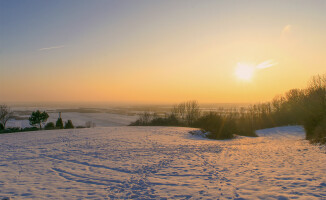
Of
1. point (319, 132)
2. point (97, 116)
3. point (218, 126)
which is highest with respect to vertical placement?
point (319, 132)

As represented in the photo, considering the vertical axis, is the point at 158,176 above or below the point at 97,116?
above

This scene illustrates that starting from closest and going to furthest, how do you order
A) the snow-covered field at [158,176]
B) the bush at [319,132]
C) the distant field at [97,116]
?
1. the snow-covered field at [158,176]
2. the bush at [319,132]
3. the distant field at [97,116]

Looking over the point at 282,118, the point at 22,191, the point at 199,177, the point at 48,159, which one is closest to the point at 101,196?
the point at 22,191

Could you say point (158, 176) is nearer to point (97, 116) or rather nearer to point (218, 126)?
point (218, 126)

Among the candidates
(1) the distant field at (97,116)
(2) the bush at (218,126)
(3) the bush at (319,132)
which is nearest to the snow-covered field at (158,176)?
(3) the bush at (319,132)

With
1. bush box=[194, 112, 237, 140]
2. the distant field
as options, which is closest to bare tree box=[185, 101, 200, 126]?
the distant field

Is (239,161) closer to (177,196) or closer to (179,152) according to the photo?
(179,152)

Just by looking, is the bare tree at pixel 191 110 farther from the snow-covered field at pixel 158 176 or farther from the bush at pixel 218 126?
the snow-covered field at pixel 158 176

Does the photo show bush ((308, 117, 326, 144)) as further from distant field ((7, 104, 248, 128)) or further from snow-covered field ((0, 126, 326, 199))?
distant field ((7, 104, 248, 128))

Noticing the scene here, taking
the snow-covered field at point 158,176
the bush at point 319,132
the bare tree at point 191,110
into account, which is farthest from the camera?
the bare tree at point 191,110

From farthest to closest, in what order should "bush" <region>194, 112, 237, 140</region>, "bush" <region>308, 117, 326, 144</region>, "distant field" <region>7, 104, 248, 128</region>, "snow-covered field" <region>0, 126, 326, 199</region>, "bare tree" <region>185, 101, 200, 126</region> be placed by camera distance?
"distant field" <region>7, 104, 248, 128</region> → "bare tree" <region>185, 101, 200, 126</region> → "bush" <region>194, 112, 237, 140</region> → "bush" <region>308, 117, 326, 144</region> → "snow-covered field" <region>0, 126, 326, 199</region>

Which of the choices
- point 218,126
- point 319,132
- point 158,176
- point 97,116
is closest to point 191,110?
point 218,126

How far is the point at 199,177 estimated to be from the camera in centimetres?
789

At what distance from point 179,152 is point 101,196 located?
7.31 metres
